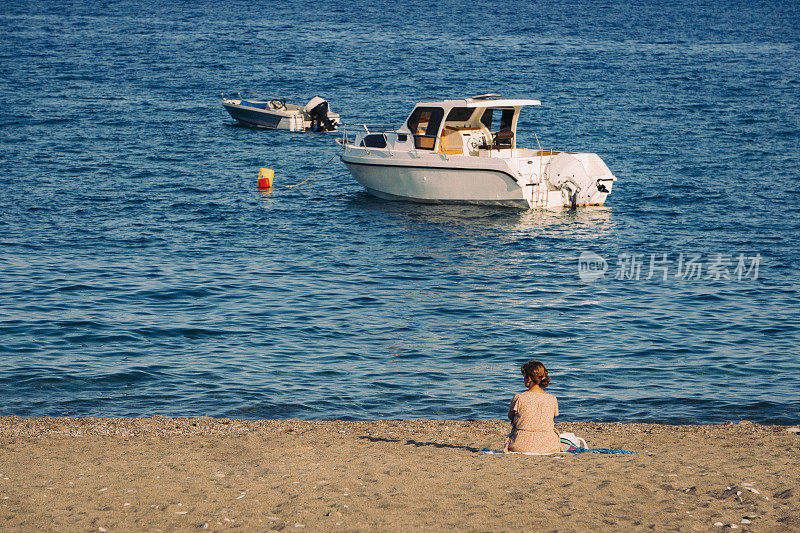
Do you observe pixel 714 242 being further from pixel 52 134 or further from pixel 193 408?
pixel 52 134

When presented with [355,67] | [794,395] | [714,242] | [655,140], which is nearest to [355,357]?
[794,395]

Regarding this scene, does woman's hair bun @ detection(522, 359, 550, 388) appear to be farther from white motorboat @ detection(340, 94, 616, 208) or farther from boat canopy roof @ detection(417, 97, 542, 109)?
boat canopy roof @ detection(417, 97, 542, 109)

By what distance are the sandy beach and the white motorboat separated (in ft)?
48.8

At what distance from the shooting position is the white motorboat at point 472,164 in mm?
26812

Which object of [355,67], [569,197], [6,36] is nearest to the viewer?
[569,197]

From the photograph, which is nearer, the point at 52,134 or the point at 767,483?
the point at 767,483

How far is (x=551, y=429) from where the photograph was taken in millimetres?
10336

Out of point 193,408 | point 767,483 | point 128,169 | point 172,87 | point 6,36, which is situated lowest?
point 193,408

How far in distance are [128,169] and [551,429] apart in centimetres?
2674

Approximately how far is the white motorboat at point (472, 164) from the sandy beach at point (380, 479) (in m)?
14.9

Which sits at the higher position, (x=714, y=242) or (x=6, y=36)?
(x=6, y=36)

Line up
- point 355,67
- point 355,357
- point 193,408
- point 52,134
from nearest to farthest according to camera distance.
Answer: point 193,408, point 355,357, point 52,134, point 355,67

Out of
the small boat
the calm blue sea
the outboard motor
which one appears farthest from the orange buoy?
the outboard motor

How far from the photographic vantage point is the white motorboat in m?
26.8
